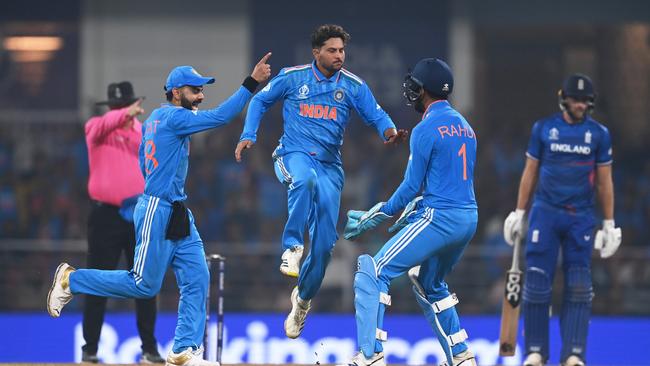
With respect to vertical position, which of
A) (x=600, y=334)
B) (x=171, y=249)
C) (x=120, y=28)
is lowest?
(x=600, y=334)

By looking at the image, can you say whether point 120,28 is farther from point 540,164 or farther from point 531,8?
point 540,164

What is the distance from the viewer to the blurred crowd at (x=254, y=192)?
16.7 meters

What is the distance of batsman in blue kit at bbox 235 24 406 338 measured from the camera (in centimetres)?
1002

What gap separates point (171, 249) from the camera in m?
9.72

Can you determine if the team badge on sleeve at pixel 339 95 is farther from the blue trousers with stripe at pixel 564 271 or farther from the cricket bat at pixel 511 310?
the cricket bat at pixel 511 310

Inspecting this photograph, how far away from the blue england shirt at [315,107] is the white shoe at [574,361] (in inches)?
87.2

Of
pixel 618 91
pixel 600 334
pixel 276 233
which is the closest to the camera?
pixel 600 334

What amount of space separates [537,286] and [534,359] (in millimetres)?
558

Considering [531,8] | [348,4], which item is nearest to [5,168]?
[348,4]

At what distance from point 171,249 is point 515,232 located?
2874 millimetres

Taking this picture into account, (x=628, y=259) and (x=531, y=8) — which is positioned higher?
(x=531, y=8)

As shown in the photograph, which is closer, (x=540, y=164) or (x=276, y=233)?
(x=540, y=164)

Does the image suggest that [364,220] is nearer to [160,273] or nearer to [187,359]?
[160,273]

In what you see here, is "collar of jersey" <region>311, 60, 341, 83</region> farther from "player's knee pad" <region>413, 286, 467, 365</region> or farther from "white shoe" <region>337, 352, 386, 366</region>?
"white shoe" <region>337, 352, 386, 366</region>
